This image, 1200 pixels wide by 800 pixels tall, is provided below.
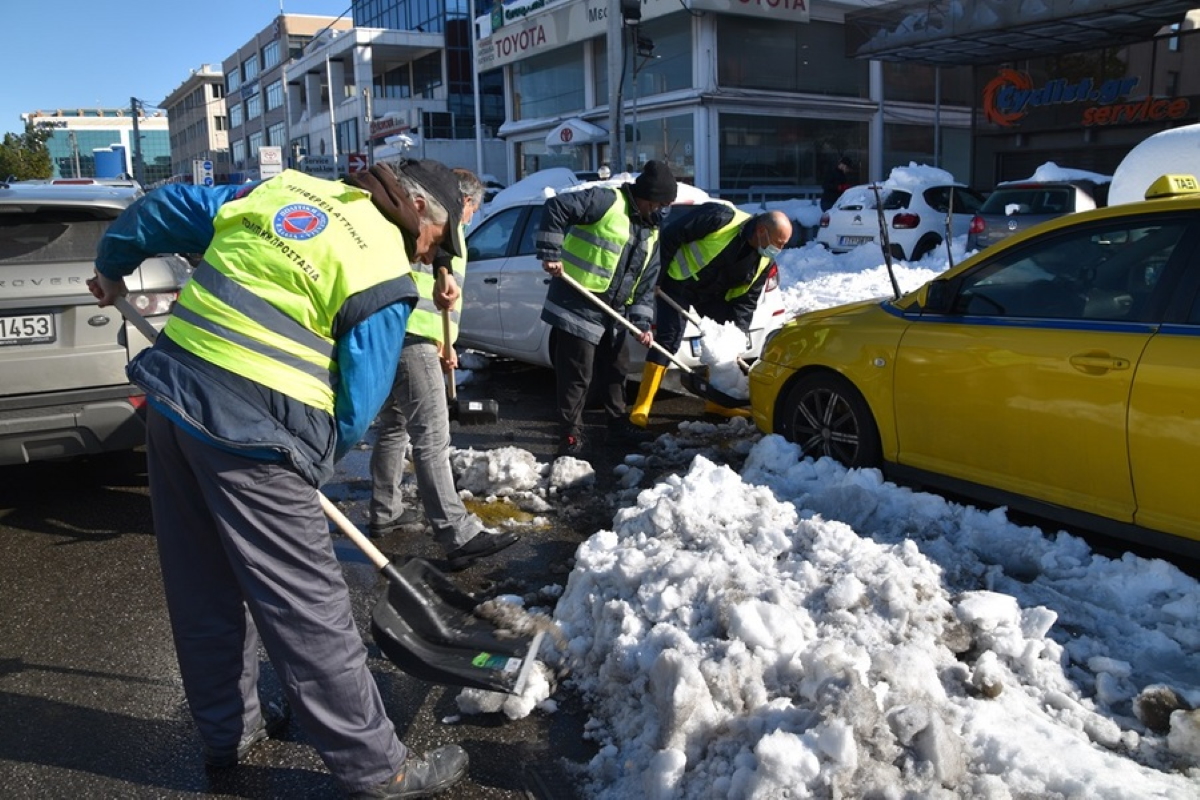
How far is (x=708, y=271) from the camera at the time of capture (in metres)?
7.20

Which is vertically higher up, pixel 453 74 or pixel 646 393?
pixel 453 74

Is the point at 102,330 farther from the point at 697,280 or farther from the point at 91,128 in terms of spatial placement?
the point at 91,128

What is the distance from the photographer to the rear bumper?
4.91 meters

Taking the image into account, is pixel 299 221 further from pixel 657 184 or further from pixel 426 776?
pixel 657 184

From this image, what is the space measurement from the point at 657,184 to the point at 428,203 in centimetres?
332

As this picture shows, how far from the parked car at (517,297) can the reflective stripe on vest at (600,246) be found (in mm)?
1216

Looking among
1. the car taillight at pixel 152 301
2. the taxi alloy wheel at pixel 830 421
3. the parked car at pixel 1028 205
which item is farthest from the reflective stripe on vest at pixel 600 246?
the parked car at pixel 1028 205

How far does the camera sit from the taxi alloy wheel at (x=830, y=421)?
5301 mm

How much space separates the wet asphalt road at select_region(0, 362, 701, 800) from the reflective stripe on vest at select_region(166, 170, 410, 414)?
1.28m

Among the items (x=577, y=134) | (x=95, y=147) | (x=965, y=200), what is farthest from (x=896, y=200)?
(x=95, y=147)

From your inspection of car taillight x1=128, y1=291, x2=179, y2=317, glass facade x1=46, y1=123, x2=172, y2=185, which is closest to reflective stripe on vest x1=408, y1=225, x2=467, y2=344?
car taillight x1=128, y1=291, x2=179, y2=317

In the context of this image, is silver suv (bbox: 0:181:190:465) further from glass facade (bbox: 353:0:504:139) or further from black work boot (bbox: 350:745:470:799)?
glass facade (bbox: 353:0:504:139)

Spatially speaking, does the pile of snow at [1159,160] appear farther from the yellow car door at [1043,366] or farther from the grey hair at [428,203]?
the grey hair at [428,203]

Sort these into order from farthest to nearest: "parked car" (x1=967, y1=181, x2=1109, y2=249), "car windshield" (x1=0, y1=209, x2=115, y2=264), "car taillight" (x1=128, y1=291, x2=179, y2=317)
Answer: "parked car" (x1=967, y1=181, x2=1109, y2=249) < "car taillight" (x1=128, y1=291, x2=179, y2=317) < "car windshield" (x1=0, y1=209, x2=115, y2=264)
